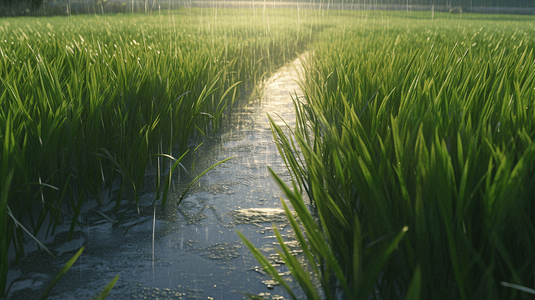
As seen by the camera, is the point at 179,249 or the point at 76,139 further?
the point at 76,139

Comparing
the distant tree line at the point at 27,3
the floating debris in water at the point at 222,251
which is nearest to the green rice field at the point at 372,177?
the floating debris in water at the point at 222,251

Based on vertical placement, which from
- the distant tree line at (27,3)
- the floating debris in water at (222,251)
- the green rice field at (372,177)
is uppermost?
the distant tree line at (27,3)

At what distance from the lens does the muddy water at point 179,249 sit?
98cm

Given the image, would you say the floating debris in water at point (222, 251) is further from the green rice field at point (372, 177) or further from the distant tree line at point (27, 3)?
the distant tree line at point (27, 3)

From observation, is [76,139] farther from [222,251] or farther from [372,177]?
[372,177]

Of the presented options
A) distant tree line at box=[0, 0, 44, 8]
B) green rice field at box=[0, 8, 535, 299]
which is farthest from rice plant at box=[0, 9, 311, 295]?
Answer: distant tree line at box=[0, 0, 44, 8]

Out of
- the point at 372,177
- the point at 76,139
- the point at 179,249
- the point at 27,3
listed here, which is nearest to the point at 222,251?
the point at 179,249

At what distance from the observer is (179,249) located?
1.17 metres

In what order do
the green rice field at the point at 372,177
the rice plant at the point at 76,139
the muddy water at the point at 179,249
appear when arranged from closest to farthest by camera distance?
the green rice field at the point at 372,177, the muddy water at the point at 179,249, the rice plant at the point at 76,139

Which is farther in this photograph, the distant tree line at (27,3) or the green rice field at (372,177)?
the distant tree line at (27,3)

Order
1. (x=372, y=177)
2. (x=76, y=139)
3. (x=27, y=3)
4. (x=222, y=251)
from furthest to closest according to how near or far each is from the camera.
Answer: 1. (x=27, y=3)
2. (x=76, y=139)
3. (x=222, y=251)
4. (x=372, y=177)

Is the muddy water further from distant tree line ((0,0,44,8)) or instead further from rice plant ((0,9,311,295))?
distant tree line ((0,0,44,8))

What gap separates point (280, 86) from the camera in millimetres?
4273

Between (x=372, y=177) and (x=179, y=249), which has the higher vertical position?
(x=372, y=177)
